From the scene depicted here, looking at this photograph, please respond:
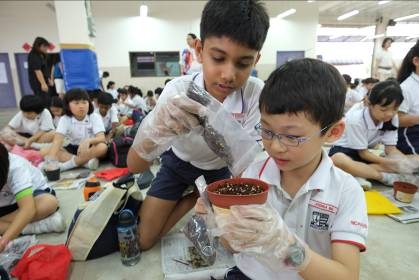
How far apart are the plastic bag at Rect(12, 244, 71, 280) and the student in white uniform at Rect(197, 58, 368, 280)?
86cm

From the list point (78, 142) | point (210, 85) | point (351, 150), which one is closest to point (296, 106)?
point (210, 85)

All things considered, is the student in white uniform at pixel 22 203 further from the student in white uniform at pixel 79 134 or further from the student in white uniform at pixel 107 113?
the student in white uniform at pixel 107 113

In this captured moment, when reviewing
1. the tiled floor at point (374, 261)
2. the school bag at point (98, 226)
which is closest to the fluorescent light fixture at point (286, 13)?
the tiled floor at point (374, 261)

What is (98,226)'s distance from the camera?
1.34 metres

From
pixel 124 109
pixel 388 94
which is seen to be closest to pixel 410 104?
pixel 388 94

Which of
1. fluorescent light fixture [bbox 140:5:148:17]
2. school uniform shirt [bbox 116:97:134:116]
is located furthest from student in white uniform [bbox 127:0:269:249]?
fluorescent light fixture [bbox 140:5:148:17]

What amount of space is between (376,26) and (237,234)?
12324mm

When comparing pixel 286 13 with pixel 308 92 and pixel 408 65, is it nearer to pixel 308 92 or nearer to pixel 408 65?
pixel 408 65

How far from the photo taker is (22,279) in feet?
3.73

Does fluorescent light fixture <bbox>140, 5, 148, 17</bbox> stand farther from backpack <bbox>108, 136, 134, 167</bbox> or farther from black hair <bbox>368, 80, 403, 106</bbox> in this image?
black hair <bbox>368, 80, 403, 106</bbox>

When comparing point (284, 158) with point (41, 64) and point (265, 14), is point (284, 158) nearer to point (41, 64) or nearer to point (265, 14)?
point (265, 14)

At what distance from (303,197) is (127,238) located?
898 millimetres

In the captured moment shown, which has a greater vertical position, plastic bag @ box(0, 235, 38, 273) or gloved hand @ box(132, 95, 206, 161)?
gloved hand @ box(132, 95, 206, 161)

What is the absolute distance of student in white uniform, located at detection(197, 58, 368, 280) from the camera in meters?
0.60
